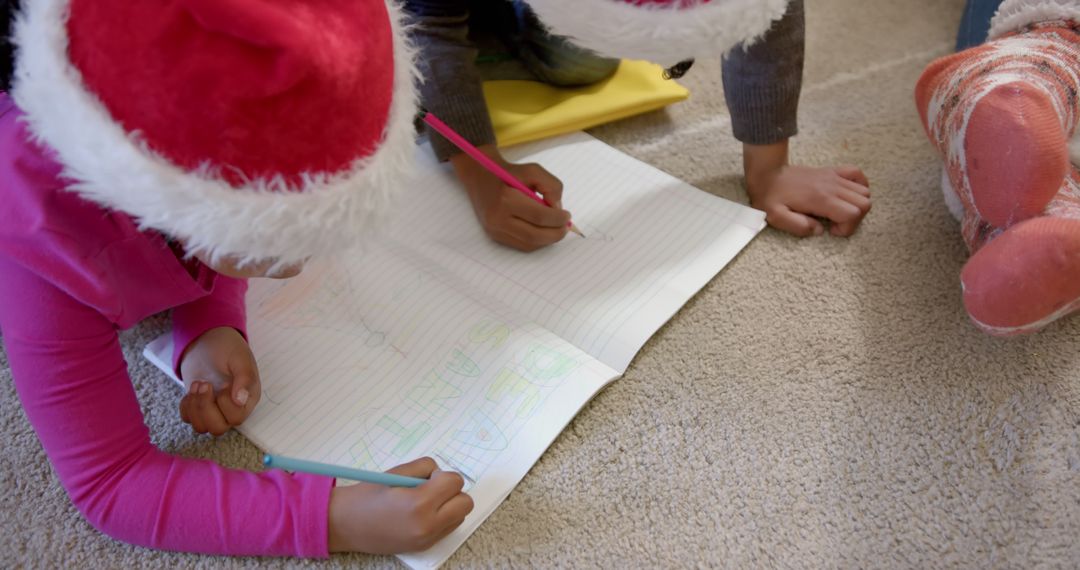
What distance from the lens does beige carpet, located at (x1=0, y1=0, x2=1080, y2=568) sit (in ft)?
1.78

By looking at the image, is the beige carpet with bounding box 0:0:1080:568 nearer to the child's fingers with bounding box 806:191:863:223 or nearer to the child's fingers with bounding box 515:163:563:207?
the child's fingers with bounding box 806:191:863:223

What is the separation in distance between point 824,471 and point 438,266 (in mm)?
381

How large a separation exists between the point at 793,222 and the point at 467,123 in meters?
0.34

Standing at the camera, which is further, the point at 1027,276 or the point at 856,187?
the point at 856,187

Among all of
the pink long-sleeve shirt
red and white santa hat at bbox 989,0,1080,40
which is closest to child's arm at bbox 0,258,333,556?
the pink long-sleeve shirt

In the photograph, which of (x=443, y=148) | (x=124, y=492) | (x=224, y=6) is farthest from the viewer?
(x=443, y=148)

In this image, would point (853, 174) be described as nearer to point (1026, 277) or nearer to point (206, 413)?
point (1026, 277)

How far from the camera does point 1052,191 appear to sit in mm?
583

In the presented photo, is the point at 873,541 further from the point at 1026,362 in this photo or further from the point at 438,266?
the point at 438,266

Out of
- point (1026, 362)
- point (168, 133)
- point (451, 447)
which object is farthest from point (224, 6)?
point (1026, 362)

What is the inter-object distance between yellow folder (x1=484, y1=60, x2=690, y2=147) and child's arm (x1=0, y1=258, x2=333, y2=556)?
0.46 metres

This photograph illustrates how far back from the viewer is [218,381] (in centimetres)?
61

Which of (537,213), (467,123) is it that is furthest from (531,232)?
(467,123)

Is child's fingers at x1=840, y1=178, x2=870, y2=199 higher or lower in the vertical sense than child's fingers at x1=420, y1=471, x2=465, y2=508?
higher
